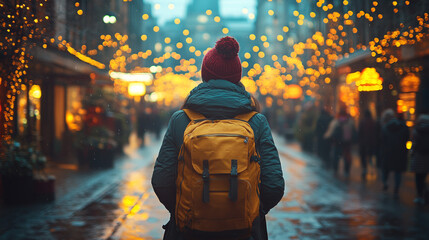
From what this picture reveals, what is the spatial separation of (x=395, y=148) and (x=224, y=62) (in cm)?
931

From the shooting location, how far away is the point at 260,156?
11.2 feet

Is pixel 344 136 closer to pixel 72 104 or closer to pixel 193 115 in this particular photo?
pixel 193 115

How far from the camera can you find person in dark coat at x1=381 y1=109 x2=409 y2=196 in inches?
476

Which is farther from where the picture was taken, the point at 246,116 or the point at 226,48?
the point at 226,48

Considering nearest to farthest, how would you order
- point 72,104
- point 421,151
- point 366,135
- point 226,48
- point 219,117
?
point 219,117 → point 226,48 → point 421,151 → point 366,135 → point 72,104

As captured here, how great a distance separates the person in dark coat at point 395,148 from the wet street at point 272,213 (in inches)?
21.0

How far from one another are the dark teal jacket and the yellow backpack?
0.18 meters

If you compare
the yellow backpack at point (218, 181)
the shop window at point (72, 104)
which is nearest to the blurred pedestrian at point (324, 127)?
the shop window at point (72, 104)

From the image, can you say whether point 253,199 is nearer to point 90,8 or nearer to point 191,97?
point 191,97

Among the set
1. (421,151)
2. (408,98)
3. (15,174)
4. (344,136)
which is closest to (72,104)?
(408,98)

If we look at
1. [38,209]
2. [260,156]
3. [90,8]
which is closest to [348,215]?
[38,209]

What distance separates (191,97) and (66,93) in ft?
80.9

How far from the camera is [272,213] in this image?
392 inches

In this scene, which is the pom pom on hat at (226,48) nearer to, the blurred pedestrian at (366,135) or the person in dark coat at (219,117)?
the person in dark coat at (219,117)
